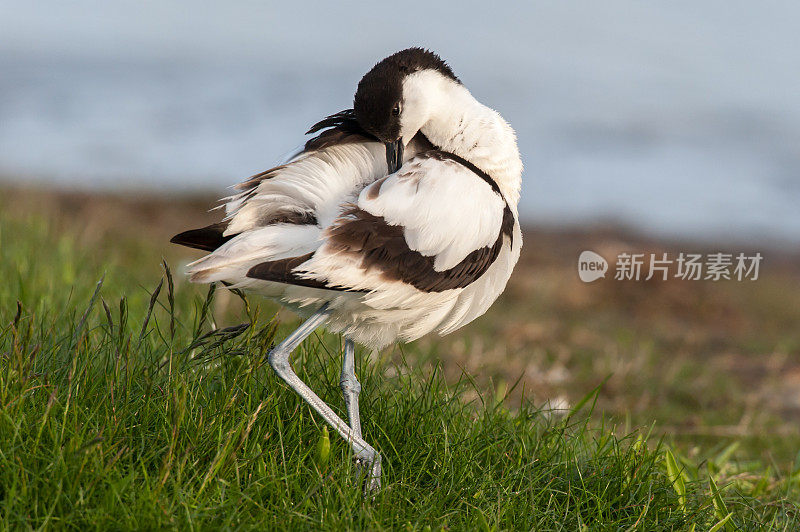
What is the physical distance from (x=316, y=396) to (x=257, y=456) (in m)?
0.39

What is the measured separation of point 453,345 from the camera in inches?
300

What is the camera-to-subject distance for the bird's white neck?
12.9 ft

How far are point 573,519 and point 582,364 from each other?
476 cm

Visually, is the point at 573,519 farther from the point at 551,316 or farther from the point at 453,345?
the point at 551,316

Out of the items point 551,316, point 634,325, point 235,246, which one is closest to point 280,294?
point 235,246

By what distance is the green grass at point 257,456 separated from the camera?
2.95 meters

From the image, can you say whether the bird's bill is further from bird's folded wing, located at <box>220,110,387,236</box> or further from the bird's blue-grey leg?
the bird's blue-grey leg

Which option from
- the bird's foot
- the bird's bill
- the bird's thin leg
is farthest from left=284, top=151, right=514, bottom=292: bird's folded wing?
the bird's foot

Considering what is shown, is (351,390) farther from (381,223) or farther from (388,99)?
(388,99)

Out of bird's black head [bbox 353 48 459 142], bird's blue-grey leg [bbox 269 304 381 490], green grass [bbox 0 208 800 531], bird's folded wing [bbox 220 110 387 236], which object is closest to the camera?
green grass [bbox 0 208 800 531]

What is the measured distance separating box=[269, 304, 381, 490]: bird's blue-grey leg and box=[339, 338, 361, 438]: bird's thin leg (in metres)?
0.08

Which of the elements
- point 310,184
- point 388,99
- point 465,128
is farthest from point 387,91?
point 310,184

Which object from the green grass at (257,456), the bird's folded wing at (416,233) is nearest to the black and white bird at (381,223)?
the bird's folded wing at (416,233)

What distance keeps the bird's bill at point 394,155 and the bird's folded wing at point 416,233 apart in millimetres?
171
